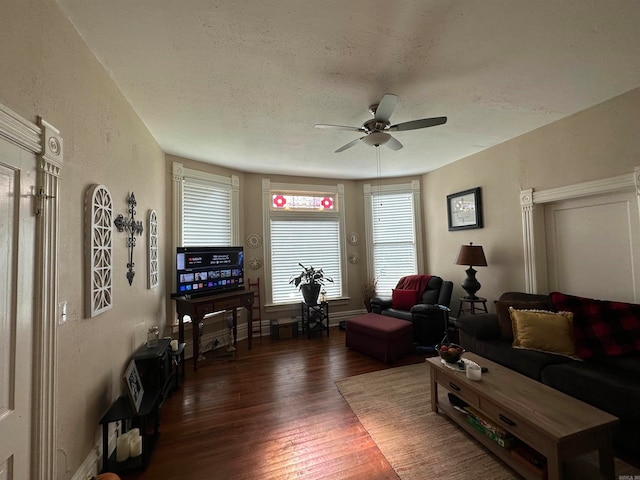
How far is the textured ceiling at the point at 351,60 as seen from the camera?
5.23 feet

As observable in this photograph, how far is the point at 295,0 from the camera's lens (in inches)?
59.2

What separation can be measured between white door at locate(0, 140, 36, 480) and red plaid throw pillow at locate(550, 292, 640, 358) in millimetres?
3760

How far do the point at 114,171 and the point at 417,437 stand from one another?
325 centimetres

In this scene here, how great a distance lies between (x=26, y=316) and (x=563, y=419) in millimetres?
2881

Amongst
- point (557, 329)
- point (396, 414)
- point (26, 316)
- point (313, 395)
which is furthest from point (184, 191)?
point (557, 329)

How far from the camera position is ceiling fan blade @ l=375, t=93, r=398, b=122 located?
212 centimetres

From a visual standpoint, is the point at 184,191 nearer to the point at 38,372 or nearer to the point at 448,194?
the point at 38,372

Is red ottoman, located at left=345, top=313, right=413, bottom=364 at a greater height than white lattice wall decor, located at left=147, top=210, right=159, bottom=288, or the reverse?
white lattice wall decor, located at left=147, top=210, right=159, bottom=288

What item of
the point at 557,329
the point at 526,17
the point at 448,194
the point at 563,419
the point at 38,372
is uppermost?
the point at 526,17

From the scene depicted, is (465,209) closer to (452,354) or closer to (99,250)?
(452,354)

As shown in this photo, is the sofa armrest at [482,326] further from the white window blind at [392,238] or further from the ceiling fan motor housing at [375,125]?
the ceiling fan motor housing at [375,125]

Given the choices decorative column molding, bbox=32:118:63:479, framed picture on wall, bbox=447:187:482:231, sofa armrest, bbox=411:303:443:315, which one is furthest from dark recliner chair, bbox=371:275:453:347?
decorative column molding, bbox=32:118:63:479

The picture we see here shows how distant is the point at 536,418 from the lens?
5.09 ft

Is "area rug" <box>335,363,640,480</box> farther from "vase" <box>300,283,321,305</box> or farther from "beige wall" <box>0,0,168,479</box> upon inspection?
"beige wall" <box>0,0,168,479</box>
